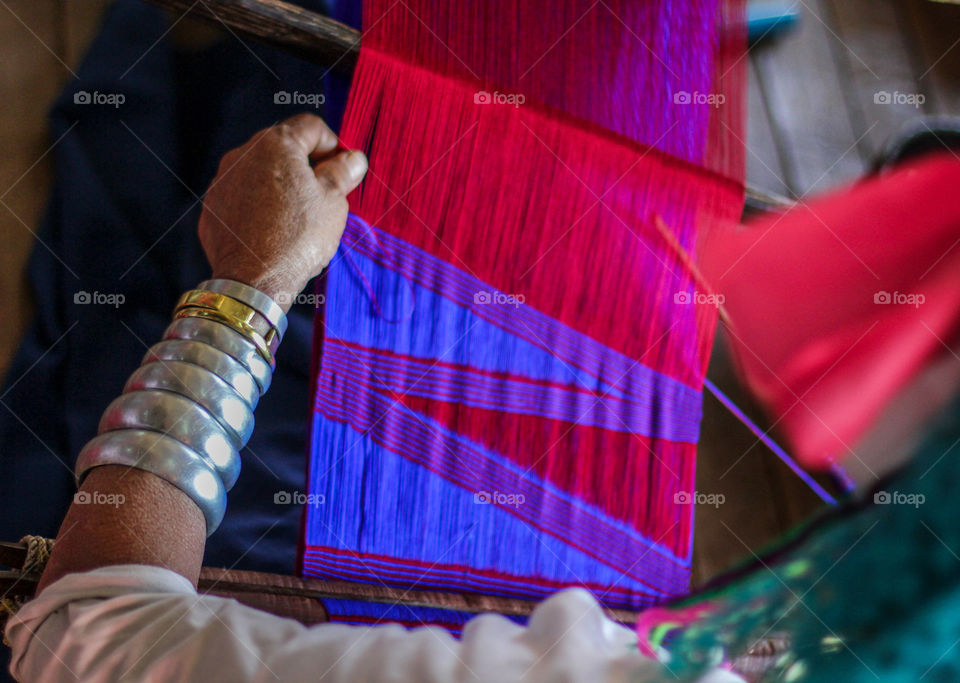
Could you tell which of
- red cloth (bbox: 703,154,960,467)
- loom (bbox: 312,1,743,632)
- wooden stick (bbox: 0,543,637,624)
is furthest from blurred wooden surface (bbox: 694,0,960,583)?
wooden stick (bbox: 0,543,637,624)

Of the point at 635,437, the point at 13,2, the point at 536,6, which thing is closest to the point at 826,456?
the point at 635,437

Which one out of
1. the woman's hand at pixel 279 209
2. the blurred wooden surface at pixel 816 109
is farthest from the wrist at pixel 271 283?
the blurred wooden surface at pixel 816 109

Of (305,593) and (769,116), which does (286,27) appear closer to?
(305,593)

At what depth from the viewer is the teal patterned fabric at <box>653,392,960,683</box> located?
30cm

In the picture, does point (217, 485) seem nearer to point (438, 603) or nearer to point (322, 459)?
point (322, 459)

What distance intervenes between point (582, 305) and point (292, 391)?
0.44 m

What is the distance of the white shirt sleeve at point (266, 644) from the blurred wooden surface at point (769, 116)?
2.14 ft

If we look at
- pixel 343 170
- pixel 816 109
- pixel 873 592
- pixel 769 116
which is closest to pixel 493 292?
pixel 343 170

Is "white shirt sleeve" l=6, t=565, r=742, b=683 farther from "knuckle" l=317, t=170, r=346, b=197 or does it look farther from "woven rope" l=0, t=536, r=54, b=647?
"knuckle" l=317, t=170, r=346, b=197

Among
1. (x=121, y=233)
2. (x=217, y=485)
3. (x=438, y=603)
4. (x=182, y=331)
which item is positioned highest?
(x=121, y=233)

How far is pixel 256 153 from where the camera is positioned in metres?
0.75

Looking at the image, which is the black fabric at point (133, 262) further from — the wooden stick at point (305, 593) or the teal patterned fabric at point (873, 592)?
the teal patterned fabric at point (873, 592)

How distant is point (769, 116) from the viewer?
71.2 inches

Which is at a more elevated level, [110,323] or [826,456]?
[110,323]
